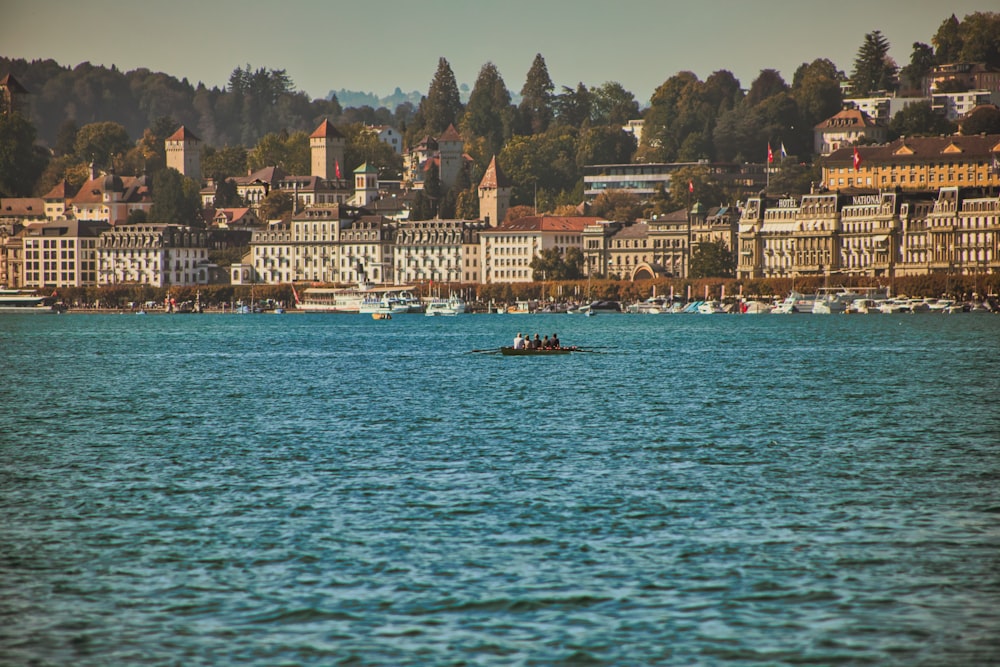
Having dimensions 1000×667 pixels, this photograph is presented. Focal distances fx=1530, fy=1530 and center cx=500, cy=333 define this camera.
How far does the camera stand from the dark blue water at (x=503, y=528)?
2059 centimetres

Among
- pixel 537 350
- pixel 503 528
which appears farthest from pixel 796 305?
pixel 503 528

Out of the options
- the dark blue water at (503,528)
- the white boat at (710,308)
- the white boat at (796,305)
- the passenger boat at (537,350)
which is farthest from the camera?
the white boat at (710,308)

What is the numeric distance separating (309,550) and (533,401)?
30145 millimetres

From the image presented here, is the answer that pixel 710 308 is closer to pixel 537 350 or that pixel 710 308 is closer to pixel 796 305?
pixel 796 305

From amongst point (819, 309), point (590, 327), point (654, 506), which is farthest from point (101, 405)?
point (819, 309)

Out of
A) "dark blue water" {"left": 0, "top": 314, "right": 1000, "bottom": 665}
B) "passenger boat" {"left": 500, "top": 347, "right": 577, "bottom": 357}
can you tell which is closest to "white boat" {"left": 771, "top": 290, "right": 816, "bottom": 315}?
"passenger boat" {"left": 500, "top": 347, "right": 577, "bottom": 357}

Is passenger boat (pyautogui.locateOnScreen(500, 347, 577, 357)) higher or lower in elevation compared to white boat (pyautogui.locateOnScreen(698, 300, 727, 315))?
higher

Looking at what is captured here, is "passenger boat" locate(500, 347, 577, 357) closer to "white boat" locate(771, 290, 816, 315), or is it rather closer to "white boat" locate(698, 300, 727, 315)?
"white boat" locate(698, 300, 727, 315)

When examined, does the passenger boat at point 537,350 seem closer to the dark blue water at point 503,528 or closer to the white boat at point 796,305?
the dark blue water at point 503,528

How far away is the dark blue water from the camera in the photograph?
67.6 ft

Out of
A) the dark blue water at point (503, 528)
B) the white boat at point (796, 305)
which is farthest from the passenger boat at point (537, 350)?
the white boat at point (796, 305)

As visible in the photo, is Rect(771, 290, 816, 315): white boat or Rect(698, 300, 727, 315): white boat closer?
Rect(771, 290, 816, 315): white boat

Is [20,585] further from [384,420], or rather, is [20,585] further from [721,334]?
[721,334]

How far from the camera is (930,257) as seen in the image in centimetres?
19000
